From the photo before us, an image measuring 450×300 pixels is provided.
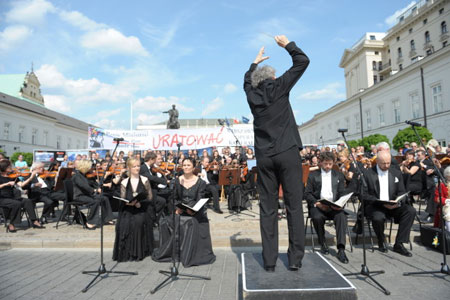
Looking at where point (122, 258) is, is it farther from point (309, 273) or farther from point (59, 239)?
point (309, 273)

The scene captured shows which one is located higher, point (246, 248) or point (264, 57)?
point (264, 57)

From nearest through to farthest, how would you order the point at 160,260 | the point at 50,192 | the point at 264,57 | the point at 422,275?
the point at 264,57 < the point at 422,275 < the point at 160,260 < the point at 50,192

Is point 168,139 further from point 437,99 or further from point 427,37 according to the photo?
point 427,37

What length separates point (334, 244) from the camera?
5473 millimetres

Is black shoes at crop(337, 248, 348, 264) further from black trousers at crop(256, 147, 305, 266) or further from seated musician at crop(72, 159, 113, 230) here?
seated musician at crop(72, 159, 113, 230)

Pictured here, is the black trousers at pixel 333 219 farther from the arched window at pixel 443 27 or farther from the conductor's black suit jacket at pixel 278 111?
the arched window at pixel 443 27

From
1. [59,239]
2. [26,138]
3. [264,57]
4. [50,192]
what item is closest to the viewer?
[264,57]

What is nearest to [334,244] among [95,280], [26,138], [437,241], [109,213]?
[437,241]

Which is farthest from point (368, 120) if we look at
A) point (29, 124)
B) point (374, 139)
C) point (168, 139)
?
point (29, 124)

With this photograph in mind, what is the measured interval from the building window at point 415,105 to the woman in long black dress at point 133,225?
1278 inches

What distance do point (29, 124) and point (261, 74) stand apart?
183ft

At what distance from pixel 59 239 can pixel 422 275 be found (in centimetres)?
590

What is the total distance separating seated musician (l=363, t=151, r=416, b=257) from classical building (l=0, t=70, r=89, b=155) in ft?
161

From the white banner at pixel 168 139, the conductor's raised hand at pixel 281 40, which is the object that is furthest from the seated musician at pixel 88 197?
the white banner at pixel 168 139
